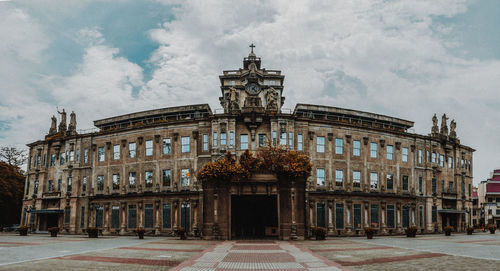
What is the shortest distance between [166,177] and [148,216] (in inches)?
201

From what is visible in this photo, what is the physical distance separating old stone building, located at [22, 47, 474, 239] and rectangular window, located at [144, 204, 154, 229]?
0.60ft

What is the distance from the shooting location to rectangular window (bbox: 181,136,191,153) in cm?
4731

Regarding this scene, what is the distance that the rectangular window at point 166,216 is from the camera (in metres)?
46.6

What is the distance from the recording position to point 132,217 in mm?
48656

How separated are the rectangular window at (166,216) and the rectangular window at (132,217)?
4027 millimetres

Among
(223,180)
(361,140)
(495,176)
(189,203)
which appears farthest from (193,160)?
(495,176)

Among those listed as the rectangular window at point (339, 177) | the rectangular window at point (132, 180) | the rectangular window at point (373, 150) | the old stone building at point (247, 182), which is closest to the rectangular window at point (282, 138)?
the old stone building at point (247, 182)

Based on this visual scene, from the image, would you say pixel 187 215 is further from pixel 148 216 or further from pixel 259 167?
pixel 259 167

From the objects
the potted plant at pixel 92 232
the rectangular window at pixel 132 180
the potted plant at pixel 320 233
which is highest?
the rectangular window at pixel 132 180

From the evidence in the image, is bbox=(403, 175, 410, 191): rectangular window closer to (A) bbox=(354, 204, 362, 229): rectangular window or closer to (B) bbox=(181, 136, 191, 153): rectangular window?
(A) bbox=(354, 204, 362, 229): rectangular window

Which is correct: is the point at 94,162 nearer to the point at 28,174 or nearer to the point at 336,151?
the point at 28,174

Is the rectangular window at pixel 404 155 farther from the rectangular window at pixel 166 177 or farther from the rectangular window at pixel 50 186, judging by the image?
the rectangular window at pixel 50 186

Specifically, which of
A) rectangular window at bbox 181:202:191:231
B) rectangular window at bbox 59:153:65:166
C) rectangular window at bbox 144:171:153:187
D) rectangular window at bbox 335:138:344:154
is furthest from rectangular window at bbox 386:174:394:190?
rectangular window at bbox 59:153:65:166

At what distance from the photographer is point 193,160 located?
153 ft
